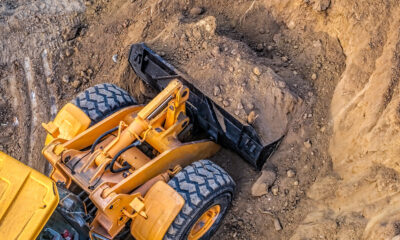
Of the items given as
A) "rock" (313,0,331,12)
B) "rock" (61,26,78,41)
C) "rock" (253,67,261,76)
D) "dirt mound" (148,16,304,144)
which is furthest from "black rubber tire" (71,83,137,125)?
"rock" (313,0,331,12)

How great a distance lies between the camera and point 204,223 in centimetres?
543

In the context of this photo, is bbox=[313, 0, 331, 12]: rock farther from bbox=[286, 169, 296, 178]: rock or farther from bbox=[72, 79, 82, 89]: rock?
bbox=[72, 79, 82, 89]: rock

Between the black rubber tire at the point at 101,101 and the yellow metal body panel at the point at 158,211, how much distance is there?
58.5 inches

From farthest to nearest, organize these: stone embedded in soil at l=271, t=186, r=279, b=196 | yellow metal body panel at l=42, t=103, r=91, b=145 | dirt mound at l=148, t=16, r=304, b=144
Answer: dirt mound at l=148, t=16, r=304, b=144 → stone embedded in soil at l=271, t=186, r=279, b=196 → yellow metal body panel at l=42, t=103, r=91, b=145

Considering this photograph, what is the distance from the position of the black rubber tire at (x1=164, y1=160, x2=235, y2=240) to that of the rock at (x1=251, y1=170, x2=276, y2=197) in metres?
0.48

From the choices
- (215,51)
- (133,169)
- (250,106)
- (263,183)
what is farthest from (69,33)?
(263,183)

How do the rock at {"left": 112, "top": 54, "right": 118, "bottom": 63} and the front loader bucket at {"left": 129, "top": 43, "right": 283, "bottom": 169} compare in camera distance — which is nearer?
the front loader bucket at {"left": 129, "top": 43, "right": 283, "bottom": 169}

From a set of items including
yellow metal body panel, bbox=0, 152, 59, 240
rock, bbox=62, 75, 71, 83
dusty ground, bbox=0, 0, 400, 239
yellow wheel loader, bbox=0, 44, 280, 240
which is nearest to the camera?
yellow metal body panel, bbox=0, 152, 59, 240

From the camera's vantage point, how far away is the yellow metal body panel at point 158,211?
15.0 feet

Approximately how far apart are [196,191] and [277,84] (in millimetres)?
2089

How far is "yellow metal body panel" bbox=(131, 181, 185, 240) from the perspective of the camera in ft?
15.0

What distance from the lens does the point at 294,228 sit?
534 cm

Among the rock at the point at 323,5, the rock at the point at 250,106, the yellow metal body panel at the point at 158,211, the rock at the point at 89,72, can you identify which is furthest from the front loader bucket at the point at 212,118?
the rock at the point at 323,5

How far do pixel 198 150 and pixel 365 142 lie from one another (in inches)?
85.4
